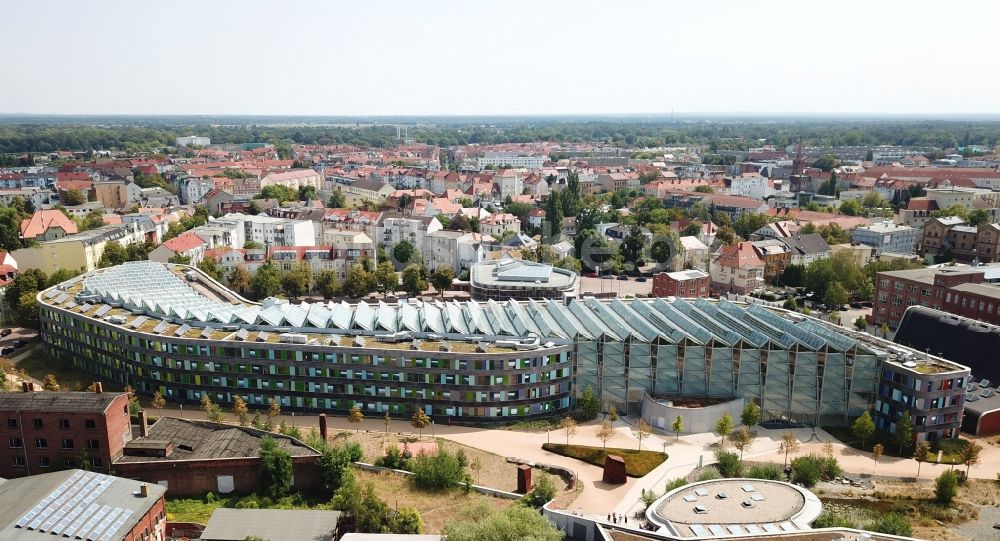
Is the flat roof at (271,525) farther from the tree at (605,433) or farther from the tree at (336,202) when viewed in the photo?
the tree at (336,202)

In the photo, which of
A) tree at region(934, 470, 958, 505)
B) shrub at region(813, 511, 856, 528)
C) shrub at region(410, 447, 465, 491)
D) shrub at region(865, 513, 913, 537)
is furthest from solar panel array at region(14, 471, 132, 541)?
tree at region(934, 470, 958, 505)

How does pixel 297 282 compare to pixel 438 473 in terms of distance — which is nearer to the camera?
pixel 438 473

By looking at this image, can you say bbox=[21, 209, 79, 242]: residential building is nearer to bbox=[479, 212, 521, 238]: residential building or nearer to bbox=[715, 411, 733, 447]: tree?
bbox=[479, 212, 521, 238]: residential building

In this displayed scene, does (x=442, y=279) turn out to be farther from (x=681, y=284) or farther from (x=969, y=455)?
(x=969, y=455)

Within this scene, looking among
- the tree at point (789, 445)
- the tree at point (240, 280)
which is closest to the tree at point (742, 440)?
the tree at point (789, 445)

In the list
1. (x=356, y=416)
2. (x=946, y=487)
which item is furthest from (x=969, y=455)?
(x=356, y=416)

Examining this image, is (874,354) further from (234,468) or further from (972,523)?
(234,468)
